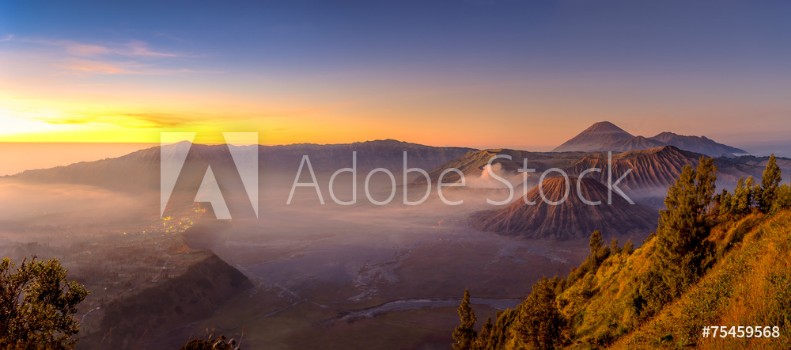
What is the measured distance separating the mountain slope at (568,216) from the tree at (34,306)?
157m

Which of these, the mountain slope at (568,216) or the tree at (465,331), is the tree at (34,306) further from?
the mountain slope at (568,216)

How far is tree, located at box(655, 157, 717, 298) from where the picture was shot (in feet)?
70.8

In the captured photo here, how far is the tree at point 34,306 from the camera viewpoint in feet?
57.3

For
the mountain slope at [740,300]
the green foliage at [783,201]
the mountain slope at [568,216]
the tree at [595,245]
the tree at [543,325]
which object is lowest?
the mountain slope at [568,216]

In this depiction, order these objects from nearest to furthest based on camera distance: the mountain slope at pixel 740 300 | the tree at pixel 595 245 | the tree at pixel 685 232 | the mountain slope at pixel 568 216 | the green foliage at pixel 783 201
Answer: the mountain slope at pixel 740 300
the tree at pixel 685 232
the green foliage at pixel 783 201
the tree at pixel 595 245
the mountain slope at pixel 568 216

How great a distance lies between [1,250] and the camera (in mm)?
114812

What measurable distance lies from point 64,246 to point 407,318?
115 m

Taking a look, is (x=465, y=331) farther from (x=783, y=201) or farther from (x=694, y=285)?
(x=783, y=201)

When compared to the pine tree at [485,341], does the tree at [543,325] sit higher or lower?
higher

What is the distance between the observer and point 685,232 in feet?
74.7

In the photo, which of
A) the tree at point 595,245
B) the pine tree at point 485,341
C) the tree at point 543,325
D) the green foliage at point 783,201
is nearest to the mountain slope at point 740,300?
the green foliage at point 783,201

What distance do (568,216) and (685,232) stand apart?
509 ft

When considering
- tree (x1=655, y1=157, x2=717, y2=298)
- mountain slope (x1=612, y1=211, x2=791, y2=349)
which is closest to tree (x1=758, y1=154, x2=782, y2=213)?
mountain slope (x1=612, y1=211, x2=791, y2=349)

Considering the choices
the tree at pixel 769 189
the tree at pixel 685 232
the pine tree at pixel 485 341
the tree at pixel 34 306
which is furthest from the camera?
the pine tree at pixel 485 341
